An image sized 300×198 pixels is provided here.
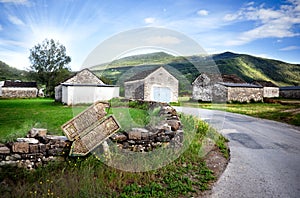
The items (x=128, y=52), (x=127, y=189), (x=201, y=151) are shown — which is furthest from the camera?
(x=128, y=52)

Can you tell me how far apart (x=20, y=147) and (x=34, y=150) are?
0.34 meters

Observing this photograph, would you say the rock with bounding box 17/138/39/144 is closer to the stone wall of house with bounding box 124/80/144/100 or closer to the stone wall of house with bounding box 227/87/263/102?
the stone wall of house with bounding box 124/80/144/100

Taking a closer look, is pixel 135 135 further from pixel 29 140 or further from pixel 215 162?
pixel 29 140

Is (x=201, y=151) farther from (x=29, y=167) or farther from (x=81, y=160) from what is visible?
(x=29, y=167)

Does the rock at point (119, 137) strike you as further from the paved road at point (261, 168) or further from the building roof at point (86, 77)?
the building roof at point (86, 77)

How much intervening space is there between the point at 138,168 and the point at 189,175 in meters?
1.46

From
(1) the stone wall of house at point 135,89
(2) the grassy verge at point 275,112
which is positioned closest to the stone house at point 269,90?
(2) the grassy verge at point 275,112

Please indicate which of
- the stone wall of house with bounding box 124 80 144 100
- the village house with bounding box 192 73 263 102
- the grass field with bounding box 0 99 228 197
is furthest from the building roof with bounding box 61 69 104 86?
the grass field with bounding box 0 99 228 197

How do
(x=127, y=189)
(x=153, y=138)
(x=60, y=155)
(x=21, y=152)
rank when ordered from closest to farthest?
1. (x=127, y=189)
2. (x=21, y=152)
3. (x=60, y=155)
4. (x=153, y=138)

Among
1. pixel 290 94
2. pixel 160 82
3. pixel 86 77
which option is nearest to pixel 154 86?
pixel 160 82

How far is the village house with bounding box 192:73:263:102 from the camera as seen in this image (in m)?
35.2

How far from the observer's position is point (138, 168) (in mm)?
6164

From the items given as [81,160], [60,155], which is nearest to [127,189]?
[81,160]

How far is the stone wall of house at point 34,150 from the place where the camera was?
5484mm
